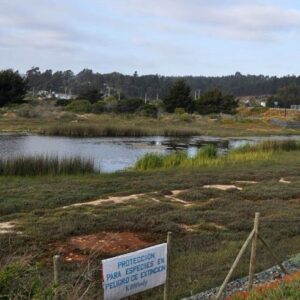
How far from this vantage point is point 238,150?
29156 millimetres

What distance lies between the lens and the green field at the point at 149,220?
714 cm

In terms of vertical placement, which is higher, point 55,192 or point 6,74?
point 6,74

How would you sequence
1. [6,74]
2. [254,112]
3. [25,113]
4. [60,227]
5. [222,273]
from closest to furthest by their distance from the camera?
[222,273], [60,227], [25,113], [6,74], [254,112]

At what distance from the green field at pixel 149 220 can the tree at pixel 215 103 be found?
2533 inches

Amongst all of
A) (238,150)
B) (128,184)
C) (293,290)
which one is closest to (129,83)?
(238,150)

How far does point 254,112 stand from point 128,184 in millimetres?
86513

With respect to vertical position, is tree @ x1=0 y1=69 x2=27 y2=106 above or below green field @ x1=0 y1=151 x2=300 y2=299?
above

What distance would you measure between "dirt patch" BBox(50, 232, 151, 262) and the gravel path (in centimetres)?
220

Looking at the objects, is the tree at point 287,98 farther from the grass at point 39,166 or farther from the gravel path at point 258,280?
the gravel path at point 258,280

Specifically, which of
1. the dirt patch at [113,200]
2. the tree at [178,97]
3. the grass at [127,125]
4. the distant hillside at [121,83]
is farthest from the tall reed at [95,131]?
the distant hillside at [121,83]

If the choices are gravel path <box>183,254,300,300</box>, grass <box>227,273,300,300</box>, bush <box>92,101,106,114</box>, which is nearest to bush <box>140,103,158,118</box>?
bush <box>92,101,106,114</box>

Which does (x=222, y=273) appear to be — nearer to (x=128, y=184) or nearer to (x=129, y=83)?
(x=128, y=184)

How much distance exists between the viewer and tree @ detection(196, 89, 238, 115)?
83.5 m

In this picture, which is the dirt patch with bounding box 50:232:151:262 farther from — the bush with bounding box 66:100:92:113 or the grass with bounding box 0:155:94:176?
the bush with bounding box 66:100:92:113
